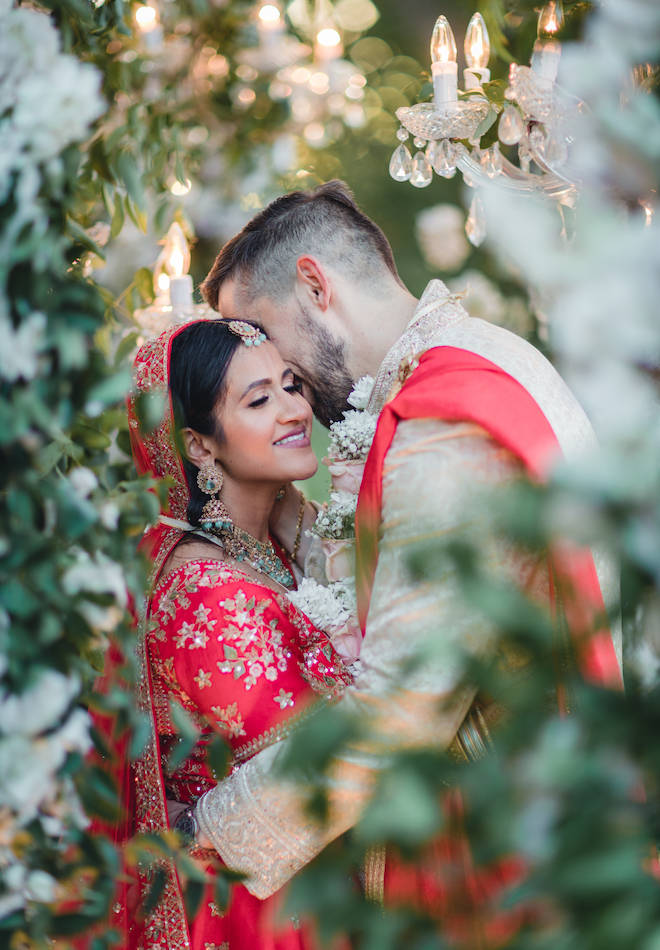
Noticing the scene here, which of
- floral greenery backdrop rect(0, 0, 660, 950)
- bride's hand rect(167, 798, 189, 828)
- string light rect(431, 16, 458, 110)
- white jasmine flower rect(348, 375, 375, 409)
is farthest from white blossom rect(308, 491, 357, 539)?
string light rect(431, 16, 458, 110)

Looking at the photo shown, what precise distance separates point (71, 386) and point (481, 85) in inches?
52.2

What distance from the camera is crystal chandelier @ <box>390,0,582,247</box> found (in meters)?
1.56

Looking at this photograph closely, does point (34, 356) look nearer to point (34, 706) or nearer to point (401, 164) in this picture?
point (34, 706)

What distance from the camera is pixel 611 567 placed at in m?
1.26

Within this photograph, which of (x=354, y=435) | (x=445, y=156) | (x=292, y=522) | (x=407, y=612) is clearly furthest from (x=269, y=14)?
(x=407, y=612)

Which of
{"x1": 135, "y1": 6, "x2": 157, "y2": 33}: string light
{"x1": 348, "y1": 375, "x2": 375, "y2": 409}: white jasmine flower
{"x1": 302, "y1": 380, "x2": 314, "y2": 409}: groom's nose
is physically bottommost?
{"x1": 302, "y1": 380, "x2": 314, "y2": 409}: groom's nose

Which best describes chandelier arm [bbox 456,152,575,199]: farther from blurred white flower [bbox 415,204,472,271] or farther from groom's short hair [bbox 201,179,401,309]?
blurred white flower [bbox 415,204,472,271]

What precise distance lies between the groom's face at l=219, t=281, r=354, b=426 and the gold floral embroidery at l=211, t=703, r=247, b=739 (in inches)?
29.3

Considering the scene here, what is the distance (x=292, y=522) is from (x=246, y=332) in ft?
1.83

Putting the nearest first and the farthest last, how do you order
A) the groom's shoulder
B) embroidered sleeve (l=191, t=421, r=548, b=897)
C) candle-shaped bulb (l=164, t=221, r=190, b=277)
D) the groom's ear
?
embroidered sleeve (l=191, t=421, r=548, b=897) → the groom's shoulder → the groom's ear → candle-shaped bulb (l=164, t=221, r=190, b=277)

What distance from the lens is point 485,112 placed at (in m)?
1.66

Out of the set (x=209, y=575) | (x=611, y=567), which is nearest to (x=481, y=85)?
(x=611, y=567)

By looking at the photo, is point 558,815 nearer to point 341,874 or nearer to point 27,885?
point 341,874

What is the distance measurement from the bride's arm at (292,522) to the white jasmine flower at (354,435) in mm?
465
